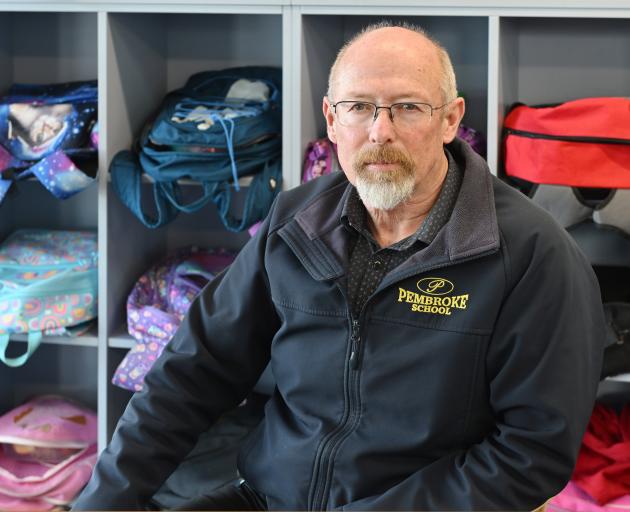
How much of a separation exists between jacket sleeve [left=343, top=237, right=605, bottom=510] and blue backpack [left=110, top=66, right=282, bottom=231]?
105 cm

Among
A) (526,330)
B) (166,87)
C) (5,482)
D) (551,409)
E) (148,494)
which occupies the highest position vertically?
(166,87)

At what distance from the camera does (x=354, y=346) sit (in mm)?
1622

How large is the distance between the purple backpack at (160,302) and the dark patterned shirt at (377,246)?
861 millimetres

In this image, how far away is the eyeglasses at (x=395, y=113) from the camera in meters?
1.63

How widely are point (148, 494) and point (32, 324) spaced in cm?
103

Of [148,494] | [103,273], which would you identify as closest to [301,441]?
[148,494]

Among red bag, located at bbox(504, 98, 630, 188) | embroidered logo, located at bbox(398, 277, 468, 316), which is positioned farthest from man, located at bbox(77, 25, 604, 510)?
red bag, located at bbox(504, 98, 630, 188)

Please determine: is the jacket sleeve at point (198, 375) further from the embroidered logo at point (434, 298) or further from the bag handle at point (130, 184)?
the bag handle at point (130, 184)

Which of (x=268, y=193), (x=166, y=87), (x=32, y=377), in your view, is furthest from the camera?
(x=32, y=377)

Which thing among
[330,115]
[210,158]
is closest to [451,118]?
[330,115]

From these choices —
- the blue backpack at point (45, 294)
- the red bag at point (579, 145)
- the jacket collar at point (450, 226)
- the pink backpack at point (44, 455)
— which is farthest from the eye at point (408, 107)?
the pink backpack at point (44, 455)

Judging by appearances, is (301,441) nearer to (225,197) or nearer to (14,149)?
(225,197)

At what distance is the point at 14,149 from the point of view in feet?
8.52

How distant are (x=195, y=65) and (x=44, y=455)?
125cm
